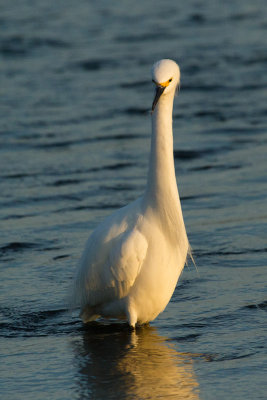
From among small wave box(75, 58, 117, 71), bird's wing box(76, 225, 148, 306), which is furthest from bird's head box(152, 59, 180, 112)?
small wave box(75, 58, 117, 71)

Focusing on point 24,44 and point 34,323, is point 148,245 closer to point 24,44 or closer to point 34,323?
point 34,323

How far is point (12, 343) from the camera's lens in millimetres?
5980

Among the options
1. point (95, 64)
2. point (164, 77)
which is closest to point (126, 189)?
point (164, 77)

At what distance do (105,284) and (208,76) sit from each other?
10.2 metres

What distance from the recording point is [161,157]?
593 centimetres

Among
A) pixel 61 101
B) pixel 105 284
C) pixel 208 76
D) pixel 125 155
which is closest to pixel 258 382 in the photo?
pixel 105 284

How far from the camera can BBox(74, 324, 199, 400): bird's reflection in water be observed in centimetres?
513

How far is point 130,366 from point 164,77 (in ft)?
6.18

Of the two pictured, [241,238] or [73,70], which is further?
[73,70]

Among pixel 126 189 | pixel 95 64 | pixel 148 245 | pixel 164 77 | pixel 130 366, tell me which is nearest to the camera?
pixel 130 366

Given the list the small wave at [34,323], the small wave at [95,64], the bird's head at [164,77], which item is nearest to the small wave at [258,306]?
the small wave at [34,323]

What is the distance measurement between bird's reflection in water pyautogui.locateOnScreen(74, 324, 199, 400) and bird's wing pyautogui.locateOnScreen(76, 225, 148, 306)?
31 centimetres

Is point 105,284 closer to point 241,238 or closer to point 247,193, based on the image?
point 241,238

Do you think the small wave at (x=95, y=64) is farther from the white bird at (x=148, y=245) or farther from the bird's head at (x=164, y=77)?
the bird's head at (x=164, y=77)
